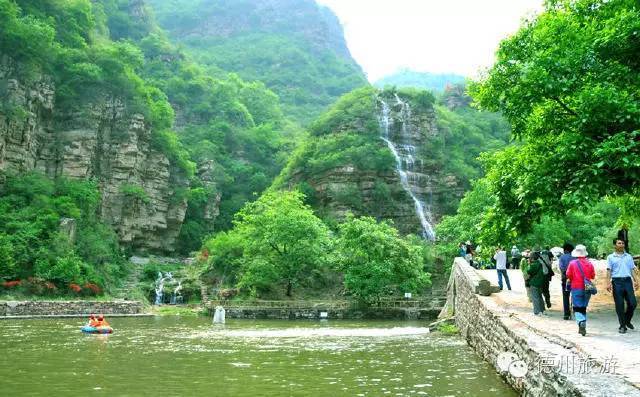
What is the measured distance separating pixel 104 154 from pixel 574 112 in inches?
1726

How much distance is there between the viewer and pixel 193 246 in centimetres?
5781

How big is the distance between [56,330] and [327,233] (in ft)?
68.2

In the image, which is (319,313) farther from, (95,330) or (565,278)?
(565,278)

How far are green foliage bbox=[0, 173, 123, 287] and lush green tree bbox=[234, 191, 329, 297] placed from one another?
11210 mm

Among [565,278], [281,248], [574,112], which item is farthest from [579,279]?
[281,248]

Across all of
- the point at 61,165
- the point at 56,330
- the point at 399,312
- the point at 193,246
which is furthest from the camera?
the point at 193,246

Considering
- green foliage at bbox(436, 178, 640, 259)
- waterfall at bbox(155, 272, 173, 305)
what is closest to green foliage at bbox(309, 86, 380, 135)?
green foliage at bbox(436, 178, 640, 259)

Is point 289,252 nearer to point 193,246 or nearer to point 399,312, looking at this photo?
point 399,312

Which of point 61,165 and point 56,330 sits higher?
point 61,165

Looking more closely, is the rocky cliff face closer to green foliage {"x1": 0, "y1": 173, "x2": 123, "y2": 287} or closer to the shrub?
green foliage {"x1": 0, "y1": 173, "x2": 123, "y2": 287}

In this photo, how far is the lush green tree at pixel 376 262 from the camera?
114 ft

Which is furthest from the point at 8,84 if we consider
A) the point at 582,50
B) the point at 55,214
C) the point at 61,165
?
the point at 582,50

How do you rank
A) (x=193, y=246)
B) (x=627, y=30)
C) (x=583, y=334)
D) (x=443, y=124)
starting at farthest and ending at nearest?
(x=443, y=124) → (x=193, y=246) → (x=627, y=30) → (x=583, y=334)

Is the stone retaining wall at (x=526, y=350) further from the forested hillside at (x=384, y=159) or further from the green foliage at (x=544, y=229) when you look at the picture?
the forested hillside at (x=384, y=159)
